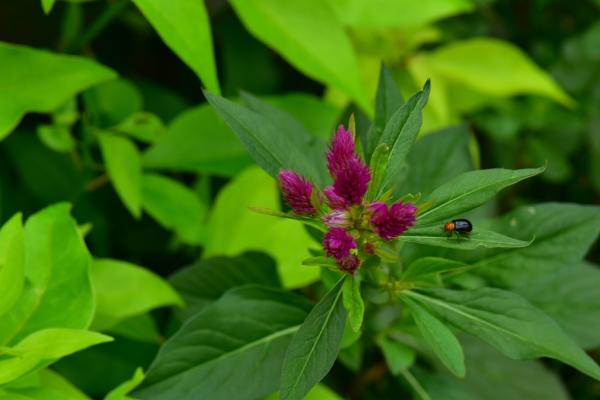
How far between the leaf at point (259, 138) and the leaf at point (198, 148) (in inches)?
14.1

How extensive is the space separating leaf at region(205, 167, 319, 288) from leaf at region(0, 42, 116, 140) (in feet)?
0.94

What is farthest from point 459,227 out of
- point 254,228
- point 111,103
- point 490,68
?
point 490,68

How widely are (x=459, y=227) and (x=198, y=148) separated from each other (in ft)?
Result: 1.64

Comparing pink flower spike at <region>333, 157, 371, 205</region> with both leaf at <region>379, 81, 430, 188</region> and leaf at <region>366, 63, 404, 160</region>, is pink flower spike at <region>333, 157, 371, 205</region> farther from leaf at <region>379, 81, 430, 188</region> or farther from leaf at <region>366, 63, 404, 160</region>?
leaf at <region>366, 63, 404, 160</region>

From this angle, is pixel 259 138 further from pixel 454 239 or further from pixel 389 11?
pixel 389 11

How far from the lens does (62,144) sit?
40.3 inches

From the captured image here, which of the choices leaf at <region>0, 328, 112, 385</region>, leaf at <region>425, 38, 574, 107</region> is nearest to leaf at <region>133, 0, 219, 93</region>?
leaf at <region>0, 328, 112, 385</region>

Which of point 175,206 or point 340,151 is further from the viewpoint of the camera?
point 175,206

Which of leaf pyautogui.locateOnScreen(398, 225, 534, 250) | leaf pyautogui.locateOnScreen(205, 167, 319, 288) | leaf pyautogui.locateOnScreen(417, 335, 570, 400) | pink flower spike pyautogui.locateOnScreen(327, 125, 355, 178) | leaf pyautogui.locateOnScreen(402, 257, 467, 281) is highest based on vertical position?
pink flower spike pyautogui.locateOnScreen(327, 125, 355, 178)

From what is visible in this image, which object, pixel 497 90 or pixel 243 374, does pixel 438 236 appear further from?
pixel 497 90

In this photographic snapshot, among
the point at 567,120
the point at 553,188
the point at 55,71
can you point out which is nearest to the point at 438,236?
the point at 55,71

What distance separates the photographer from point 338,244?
0.62 metres

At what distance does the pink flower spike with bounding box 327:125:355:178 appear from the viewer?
2.01ft

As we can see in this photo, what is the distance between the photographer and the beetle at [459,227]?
0.66 metres
